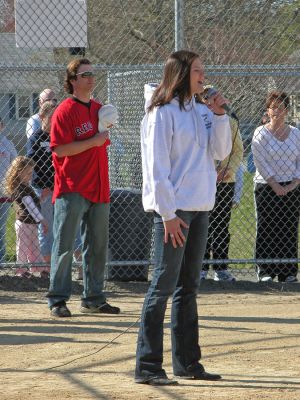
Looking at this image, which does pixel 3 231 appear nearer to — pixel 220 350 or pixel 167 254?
pixel 220 350

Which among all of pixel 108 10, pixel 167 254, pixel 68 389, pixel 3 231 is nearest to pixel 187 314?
pixel 167 254

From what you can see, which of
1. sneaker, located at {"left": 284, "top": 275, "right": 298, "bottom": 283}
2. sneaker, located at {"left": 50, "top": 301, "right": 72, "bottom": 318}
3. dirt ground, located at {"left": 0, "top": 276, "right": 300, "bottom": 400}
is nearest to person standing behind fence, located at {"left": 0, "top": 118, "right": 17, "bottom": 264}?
dirt ground, located at {"left": 0, "top": 276, "right": 300, "bottom": 400}

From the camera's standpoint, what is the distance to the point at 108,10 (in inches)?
457

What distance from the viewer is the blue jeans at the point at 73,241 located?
827 cm

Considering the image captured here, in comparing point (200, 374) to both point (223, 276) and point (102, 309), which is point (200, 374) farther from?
point (223, 276)

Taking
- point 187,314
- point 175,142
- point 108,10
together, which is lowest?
point 187,314

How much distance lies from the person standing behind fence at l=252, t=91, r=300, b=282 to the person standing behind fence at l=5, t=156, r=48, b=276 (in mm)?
2196

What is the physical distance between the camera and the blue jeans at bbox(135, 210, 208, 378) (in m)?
5.71

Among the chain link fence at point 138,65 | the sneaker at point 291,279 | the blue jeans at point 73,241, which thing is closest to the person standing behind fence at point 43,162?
the chain link fence at point 138,65

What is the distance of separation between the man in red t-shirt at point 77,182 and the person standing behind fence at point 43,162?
153 cm

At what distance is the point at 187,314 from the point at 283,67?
467 cm

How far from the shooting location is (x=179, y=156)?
18.7ft

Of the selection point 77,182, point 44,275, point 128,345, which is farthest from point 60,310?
point 44,275

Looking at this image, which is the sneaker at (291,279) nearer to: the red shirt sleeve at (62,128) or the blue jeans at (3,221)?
the blue jeans at (3,221)
